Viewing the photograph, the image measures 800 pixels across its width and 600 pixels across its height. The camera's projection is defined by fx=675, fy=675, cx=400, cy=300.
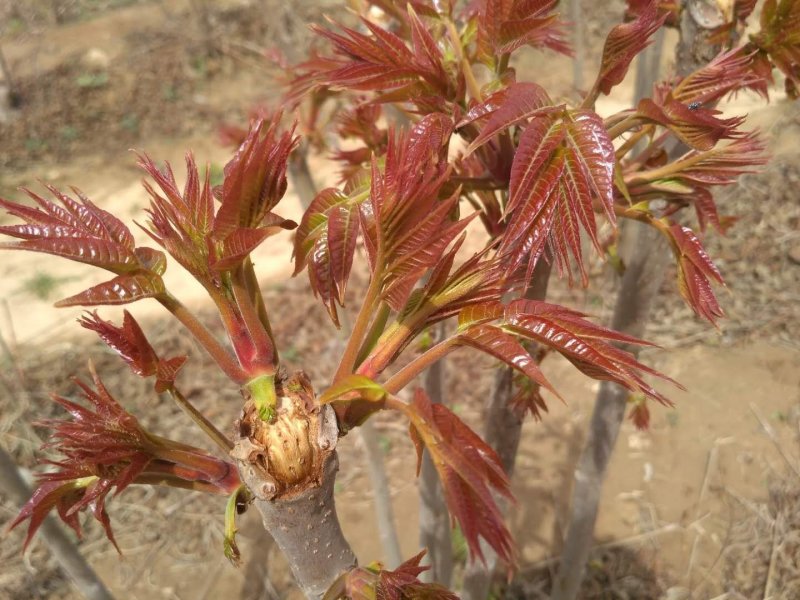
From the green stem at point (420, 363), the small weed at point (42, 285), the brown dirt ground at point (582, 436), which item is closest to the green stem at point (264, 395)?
the green stem at point (420, 363)

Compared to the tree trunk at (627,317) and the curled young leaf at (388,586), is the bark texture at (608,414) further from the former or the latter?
the curled young leaf at (388,586)

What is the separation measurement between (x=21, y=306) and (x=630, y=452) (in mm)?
4160

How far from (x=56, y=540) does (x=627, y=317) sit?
1.17m

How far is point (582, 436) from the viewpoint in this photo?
3.12 metres

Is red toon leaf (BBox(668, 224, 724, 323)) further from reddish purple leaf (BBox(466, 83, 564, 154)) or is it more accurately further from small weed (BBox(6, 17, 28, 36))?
small weed (BBox(6, 17, 28, 36))

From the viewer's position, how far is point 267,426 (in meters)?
0.65

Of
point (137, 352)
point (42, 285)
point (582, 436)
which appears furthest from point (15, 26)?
point (137, 352)

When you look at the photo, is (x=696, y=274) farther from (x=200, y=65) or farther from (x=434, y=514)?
(x=200, y=65)

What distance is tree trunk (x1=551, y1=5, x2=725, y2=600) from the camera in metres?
1.03

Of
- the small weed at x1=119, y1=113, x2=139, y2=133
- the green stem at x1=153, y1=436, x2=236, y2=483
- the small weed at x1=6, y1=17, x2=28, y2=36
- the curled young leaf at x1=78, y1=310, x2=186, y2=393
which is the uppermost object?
the small weed at x1=6, y1=17, x2=28, y2=36

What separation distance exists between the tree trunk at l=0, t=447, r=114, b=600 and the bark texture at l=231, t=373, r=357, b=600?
0.72 meters

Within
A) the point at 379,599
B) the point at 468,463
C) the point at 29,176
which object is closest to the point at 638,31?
the point at 468,463

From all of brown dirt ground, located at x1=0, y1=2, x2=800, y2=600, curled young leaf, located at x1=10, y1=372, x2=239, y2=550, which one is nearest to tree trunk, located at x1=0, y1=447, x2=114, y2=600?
curled young leaf, located at x1=10, y1=372, x2=239, y2=550

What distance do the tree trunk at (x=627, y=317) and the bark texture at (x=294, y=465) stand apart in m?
0.75
